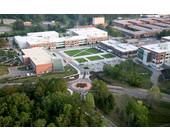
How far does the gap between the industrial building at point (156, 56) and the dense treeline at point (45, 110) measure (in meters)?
9.73

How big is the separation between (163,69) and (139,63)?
244cm

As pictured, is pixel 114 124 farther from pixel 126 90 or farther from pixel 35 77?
pixel 35 77

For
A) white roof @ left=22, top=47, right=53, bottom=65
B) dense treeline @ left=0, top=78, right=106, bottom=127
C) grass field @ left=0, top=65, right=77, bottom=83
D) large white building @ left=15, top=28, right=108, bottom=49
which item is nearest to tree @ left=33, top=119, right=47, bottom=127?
dense treeline @ left=0, top=78, right=106, bottom=127

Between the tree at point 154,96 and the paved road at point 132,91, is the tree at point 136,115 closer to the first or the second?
the tree at point 154,96

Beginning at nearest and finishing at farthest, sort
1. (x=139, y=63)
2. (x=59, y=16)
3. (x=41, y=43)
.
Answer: (x=139, y=63)
(x=41, y=43)
(x=59, y=16)

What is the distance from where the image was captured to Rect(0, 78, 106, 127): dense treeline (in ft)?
27.6

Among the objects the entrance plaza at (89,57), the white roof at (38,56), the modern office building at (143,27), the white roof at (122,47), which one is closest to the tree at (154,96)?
the entrance plaza at (89,57)

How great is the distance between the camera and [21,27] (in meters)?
33.0

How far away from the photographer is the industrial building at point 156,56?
55.5 feet

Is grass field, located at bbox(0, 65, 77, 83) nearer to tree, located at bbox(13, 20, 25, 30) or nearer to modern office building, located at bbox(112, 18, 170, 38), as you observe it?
modern office building, located at bbox(112, 18, 170, 38)

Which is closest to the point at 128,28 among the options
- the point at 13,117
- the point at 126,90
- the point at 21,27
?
the point at 21,27

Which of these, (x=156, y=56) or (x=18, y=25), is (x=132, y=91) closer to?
(x=156, y=56)

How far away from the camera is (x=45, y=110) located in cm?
908

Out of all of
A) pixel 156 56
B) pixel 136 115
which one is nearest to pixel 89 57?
pixel 156 56
